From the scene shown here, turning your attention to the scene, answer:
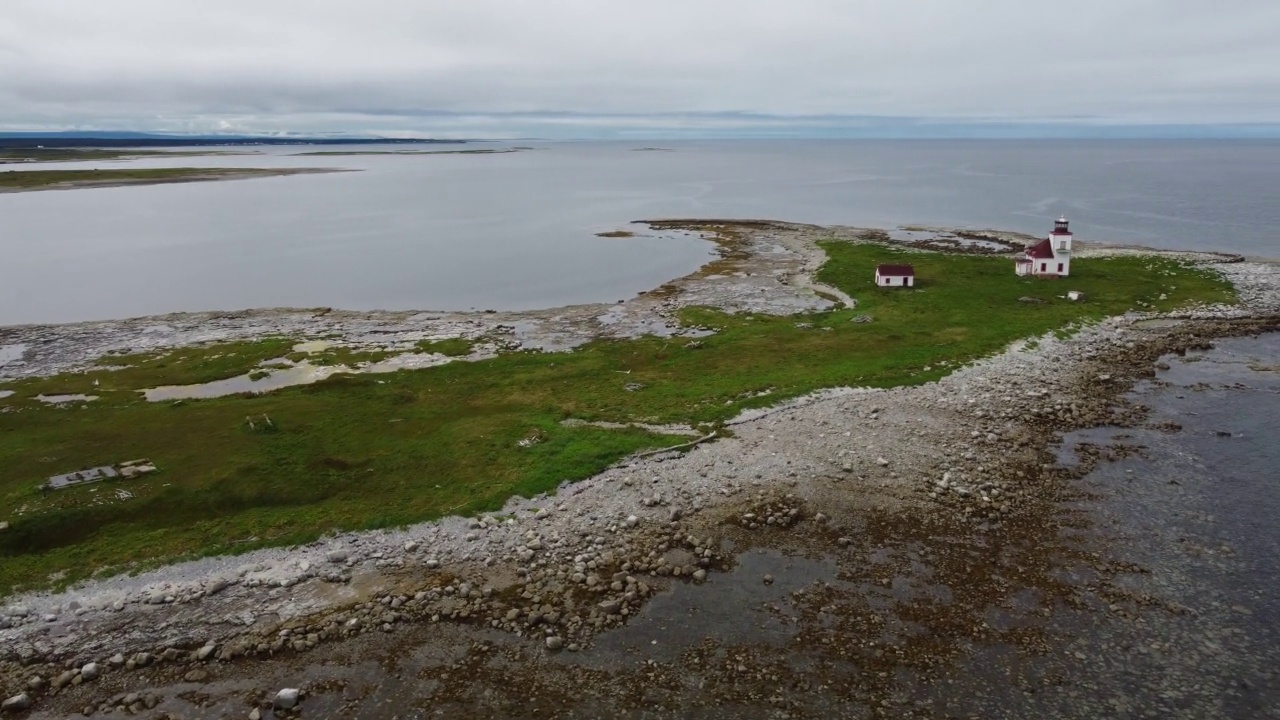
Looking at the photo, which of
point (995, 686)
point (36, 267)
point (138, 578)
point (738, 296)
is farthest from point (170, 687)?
point (36, 267)

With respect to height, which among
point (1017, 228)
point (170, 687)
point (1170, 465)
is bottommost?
point (170, 687)

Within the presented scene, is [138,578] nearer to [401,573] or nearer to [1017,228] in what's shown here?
[401,573]

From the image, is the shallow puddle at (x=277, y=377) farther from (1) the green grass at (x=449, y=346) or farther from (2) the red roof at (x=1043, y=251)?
(2) the red roof at (x=1043, y=251)

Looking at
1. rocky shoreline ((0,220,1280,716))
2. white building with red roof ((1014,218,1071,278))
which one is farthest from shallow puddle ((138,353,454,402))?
white building with red roof ((1014,218,1071,278))

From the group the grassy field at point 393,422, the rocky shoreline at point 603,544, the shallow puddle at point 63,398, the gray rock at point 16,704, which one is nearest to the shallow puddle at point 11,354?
the grassy field at point 393,422

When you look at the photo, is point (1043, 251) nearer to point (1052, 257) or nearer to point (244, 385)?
point (1052, 257)

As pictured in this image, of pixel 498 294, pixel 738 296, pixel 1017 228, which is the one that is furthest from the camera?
pixel 1017 228

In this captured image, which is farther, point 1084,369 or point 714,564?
point 1084,369
